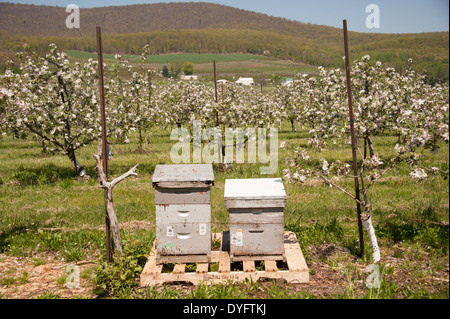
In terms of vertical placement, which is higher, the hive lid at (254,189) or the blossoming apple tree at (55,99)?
the blossoming apple tree at (55,99)

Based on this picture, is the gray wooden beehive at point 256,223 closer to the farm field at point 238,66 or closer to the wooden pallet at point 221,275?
the wooden pallet at point 221,275

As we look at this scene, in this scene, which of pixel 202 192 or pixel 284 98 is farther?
pixel 284 98

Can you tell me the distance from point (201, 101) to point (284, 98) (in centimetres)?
1102

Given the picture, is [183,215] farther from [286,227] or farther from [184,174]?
[286,227]

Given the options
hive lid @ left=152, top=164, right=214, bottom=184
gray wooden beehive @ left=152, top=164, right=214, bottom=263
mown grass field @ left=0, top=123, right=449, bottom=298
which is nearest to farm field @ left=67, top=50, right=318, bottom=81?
mown grass field @ left=0, top=123, right=449, bottom=298

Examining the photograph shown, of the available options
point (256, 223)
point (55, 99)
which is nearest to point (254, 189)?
point (256, 223)

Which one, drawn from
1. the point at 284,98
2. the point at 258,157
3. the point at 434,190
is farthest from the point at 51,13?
the point at 434,190

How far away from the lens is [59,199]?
37.9 feet

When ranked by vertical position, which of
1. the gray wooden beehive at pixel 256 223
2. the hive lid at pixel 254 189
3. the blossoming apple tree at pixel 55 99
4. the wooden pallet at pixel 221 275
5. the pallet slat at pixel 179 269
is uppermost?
the blossoming apple tree at pixel 55 99

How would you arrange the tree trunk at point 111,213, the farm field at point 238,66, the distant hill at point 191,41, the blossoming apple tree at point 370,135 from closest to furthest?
1. the tree trunk at point 111,213
2. the blossoming apple tree at point 370,135
3. the distant hill at point 191,41
4. the farm field at point 238,66

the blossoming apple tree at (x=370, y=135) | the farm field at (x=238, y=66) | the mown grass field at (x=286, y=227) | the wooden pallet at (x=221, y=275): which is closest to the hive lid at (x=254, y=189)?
the blossoming apple tree at (x=370, y=135)

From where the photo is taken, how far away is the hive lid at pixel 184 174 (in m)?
6.08

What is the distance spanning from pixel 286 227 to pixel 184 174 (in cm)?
322
